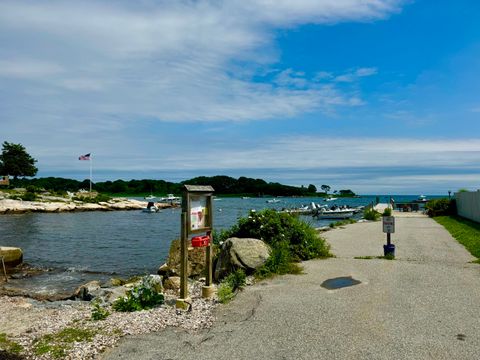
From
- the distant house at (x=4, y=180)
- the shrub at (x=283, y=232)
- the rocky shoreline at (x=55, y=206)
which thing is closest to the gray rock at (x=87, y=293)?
the shrub at (x=283, y=232)

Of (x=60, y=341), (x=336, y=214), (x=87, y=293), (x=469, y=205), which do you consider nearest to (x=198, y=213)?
(x=60, y=341)

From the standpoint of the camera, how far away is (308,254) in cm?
1351

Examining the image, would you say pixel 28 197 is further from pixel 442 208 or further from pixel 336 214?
pixel 442 208

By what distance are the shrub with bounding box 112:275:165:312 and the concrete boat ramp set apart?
130 centimetres

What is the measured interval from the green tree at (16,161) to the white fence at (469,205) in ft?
292

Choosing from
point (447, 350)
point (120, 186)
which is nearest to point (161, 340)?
point (447, 350)

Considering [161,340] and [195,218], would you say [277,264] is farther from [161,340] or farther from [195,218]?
[161,340]

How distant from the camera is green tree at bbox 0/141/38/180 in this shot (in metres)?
94.9

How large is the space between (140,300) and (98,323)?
119cm

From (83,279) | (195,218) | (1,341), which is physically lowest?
(83,279)

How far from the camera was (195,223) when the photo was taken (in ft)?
29.1

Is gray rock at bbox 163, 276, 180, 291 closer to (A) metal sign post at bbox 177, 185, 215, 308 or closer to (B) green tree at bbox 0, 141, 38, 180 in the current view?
(A) metal sign post at bbox 177, 185, 215, 308

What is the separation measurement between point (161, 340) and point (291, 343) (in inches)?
73.6

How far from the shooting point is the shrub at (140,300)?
827 centimetres
